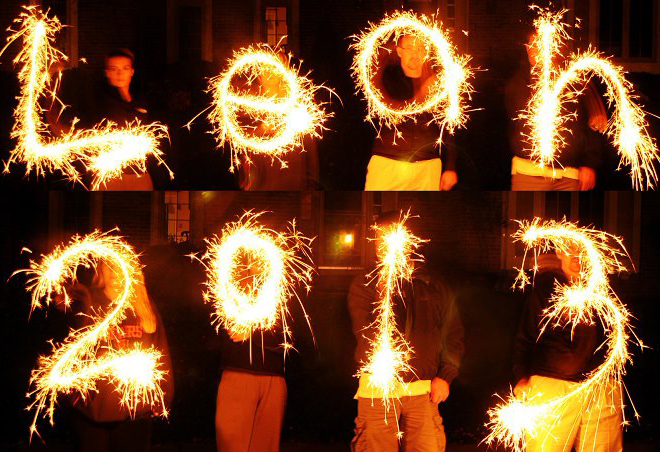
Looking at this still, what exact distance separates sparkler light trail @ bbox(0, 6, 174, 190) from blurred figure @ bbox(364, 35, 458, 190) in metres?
1.30

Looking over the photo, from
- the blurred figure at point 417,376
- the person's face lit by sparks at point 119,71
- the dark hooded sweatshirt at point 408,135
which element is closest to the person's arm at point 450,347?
the blurred figure at point 417,376

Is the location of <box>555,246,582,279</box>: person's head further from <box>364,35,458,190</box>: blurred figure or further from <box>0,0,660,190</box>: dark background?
<box>364,35,458,190</box>: blurred figure

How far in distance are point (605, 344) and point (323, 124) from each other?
2033 mm

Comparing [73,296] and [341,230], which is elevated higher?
[341,230]

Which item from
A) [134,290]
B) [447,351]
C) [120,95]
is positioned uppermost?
[120,95]

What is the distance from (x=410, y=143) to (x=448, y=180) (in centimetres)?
31

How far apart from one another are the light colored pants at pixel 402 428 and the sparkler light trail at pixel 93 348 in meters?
1.15

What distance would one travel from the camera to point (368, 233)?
11.7ft

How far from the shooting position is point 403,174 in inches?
137

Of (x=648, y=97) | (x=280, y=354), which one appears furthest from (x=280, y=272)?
(x=648, y=97)

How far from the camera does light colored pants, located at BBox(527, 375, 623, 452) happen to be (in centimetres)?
329

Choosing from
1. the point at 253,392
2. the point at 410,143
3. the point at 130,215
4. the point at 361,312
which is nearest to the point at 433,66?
the point at 410,143

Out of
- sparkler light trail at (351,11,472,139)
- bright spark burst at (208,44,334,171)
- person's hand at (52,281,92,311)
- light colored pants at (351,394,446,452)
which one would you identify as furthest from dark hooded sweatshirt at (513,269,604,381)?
person's hand at (52,281,92,311)

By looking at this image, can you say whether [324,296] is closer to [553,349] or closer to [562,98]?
[553,349]
